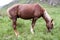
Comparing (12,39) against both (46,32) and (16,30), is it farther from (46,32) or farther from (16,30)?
(46,32)

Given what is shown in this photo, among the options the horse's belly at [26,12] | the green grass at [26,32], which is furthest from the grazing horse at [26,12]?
the green grass at [26,32]

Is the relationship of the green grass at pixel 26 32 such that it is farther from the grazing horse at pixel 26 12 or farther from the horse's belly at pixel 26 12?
the horse's belly at pixel 26 12

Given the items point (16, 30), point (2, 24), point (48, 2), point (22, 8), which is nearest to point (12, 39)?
point (16, 30)

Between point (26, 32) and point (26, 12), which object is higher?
point (26, 12)

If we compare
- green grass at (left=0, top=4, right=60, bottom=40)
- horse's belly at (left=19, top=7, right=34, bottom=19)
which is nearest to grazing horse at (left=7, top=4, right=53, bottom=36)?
horse's belly at (left=19, top=7, right=34, bottom=19)

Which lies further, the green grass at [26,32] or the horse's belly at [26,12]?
the horse's belly at [26,12]

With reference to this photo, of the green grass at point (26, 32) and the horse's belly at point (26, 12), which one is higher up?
the horse's belly at point (26, 12)

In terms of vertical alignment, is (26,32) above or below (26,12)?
below

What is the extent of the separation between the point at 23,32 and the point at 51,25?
4.27 feet

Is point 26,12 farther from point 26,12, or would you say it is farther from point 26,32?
point 26,32

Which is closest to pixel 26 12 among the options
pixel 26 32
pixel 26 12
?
pixel 26 12

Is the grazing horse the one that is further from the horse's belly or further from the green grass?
the green grass

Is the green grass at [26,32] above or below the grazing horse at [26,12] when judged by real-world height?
below

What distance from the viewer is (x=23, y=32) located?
942 cm
